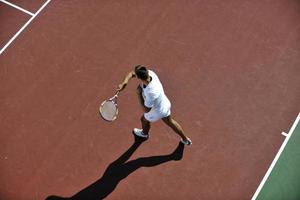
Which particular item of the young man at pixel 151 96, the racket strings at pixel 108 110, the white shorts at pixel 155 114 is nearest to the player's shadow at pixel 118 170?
the young man at pixel 151 96

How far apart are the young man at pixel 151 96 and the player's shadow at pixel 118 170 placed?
0.54m

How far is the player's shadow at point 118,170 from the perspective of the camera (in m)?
7.88

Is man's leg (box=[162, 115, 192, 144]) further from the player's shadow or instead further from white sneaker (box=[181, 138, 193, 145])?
the player's shadow

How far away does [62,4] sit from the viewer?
10.2m

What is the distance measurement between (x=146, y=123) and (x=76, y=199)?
1.78 m

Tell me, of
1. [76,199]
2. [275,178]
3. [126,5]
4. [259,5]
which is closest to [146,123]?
[76,199]

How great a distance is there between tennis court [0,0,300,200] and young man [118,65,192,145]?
0.85 meters

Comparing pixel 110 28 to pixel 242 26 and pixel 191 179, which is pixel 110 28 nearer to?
pixel 242 26

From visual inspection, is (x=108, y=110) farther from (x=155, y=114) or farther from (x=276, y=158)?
(x=276, y=158)

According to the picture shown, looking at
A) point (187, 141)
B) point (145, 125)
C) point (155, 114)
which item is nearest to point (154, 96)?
point (155, 114)

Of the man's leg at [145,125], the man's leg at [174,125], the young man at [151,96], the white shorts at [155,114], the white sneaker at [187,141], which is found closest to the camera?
the young man at [151,96]

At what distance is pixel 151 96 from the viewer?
23.3ft

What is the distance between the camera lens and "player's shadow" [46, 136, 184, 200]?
7879mm

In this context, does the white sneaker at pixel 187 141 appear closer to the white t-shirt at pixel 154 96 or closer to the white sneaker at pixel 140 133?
the white sneaker at pixel 140 133
